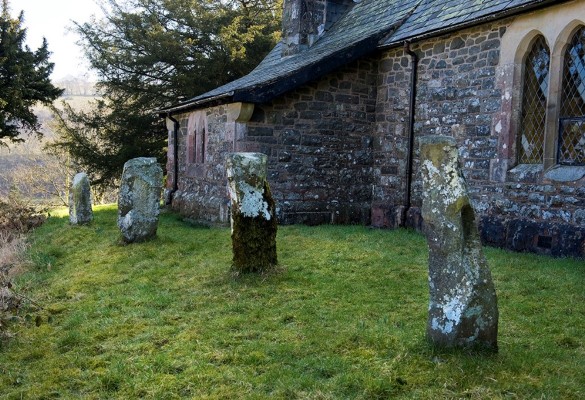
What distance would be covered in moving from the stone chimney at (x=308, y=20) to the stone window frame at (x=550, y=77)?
26.1 feet

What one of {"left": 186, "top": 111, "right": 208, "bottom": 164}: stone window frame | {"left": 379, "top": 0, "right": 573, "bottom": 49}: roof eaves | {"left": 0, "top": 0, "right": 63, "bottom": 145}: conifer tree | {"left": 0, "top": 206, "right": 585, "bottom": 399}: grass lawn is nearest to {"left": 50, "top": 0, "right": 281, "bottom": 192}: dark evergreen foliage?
{"left": 0, "top": 0, "right": 63, "bottom": 145}: conifer tree

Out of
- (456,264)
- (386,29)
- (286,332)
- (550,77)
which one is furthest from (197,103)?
(456,264)

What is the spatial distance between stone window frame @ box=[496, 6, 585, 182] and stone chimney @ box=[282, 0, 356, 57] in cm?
794

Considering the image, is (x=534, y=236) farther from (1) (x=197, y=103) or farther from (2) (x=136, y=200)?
(1) (x=197, y=103)

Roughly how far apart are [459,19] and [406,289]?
19.2 feet

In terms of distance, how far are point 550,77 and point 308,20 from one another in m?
9.11

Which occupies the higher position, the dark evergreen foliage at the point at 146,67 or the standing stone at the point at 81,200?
the dark evergreen foliage at the point at 146,67

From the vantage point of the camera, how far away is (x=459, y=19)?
32.1 ft

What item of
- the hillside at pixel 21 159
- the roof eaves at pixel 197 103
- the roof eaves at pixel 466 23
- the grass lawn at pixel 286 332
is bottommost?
the grass lawn at pixel 286 332

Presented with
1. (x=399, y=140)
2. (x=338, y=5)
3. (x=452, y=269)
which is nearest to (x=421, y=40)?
(x=399, y=140)

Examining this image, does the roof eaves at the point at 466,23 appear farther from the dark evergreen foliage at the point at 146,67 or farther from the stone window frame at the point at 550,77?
the dark evergreen foliage at the point at 146,67

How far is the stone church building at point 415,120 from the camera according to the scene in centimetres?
830

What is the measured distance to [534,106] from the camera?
8.95 m

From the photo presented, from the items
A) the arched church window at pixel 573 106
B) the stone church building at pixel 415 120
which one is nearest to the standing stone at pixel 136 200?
the stone church building at pixel 415 120
